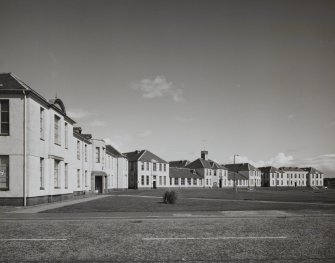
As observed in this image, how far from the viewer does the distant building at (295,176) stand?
522 feet

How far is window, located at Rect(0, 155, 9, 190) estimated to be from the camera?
21953 mm

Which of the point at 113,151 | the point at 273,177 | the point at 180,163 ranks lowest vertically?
the point at 273,177

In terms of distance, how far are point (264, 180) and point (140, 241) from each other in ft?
503

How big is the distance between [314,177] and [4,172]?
546 feet

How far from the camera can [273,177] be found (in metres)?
154

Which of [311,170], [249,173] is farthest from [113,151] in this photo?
[311,170]

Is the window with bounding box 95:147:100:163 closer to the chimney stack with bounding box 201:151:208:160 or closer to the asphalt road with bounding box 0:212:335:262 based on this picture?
the asphalt road with bounding box 0:212:335:262

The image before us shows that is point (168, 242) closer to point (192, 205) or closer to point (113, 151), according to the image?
point (192, 205)

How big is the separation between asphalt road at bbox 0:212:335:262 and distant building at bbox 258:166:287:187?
14723 cm

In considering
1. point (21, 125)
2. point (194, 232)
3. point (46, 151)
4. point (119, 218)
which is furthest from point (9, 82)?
point (194, 232)

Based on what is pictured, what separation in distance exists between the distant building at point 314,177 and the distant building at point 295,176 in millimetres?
1954

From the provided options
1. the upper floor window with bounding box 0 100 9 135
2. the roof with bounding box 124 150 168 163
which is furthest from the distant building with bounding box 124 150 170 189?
the upper floor window with bounding box 0 100 9 135

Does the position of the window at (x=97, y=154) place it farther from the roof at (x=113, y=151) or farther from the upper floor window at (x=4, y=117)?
the upper floor window at (x=4, y=117)

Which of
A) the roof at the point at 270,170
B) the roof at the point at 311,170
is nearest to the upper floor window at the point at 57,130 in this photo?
the roof at the point at 270,170
